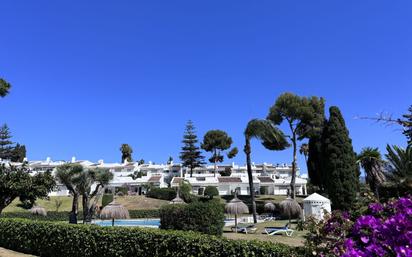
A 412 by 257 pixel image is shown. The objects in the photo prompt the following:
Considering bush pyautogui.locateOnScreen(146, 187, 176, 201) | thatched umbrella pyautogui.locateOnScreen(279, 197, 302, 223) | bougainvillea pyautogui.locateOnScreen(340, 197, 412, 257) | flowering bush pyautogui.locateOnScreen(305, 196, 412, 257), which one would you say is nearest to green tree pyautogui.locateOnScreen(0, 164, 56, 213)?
thatched umbrella pyautogui.locateOnScreen(279, 197, 302, 223)

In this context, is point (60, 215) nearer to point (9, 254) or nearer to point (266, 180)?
point (9, 254)

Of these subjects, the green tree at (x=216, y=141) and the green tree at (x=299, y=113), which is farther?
the green tree at (x=216, y=141)

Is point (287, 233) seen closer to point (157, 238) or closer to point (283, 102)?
point (157, 238)

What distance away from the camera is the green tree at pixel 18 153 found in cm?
8746

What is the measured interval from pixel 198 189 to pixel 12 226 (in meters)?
49.4

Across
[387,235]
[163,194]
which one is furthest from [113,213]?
[163,194]

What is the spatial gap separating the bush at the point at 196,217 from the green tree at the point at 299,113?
2440cm

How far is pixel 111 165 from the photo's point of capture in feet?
276

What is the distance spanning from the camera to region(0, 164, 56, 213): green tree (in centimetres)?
1846

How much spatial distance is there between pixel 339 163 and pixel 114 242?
21885mm

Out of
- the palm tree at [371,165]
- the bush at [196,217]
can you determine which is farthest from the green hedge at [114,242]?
the palm tree at [371,165]

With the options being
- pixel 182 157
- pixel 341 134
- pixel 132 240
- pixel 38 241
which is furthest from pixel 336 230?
pixel 182 157

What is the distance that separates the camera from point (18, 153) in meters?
88.9

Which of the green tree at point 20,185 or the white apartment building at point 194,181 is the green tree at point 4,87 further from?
the white apartment building at point 194,181
